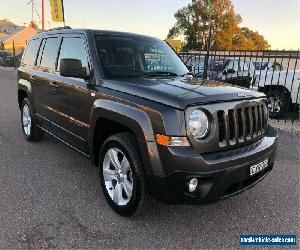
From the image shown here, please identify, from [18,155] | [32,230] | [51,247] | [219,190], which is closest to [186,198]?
[219,190]

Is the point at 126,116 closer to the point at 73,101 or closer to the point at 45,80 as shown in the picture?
the point at 73,101

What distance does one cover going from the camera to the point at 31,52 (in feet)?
19.8

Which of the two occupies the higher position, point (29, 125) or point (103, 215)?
point (29, 125)

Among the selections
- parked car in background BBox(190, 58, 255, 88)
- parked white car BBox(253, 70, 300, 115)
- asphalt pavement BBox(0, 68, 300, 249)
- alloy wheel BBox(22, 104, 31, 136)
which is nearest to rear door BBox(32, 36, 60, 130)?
alloy wheel BBox(22, 104, 31, 136)

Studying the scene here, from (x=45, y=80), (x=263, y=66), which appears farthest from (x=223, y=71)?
(x=45, y=80)

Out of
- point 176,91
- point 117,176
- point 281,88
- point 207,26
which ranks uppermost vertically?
point 207,26

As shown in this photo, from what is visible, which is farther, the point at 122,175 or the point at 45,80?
the point at 45,80

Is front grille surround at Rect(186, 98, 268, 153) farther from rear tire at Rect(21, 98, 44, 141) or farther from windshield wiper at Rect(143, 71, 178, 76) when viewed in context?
rear tire at Rect(21, 98, 44, 141)

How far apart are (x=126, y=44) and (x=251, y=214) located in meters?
2.49

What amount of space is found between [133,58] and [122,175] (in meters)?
1.50

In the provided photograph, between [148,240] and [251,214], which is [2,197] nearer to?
[148,240]

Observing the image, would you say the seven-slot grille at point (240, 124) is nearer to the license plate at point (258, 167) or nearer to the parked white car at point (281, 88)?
the license plate at point (258, 167)

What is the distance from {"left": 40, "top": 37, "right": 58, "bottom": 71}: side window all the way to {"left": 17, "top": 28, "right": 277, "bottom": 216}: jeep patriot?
2.8 inches

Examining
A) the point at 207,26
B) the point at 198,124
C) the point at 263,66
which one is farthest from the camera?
the point at 207,26
